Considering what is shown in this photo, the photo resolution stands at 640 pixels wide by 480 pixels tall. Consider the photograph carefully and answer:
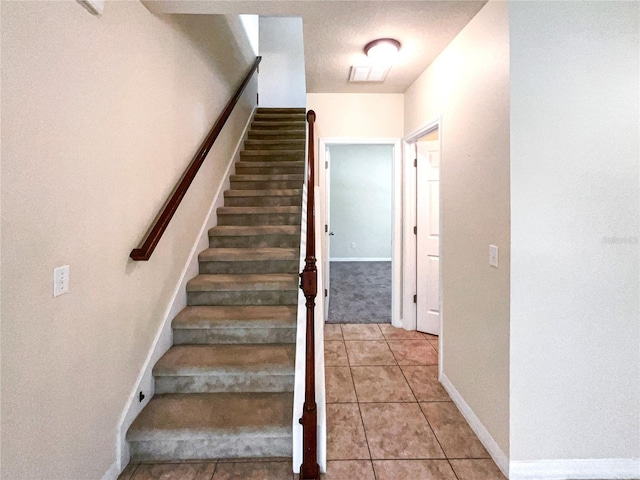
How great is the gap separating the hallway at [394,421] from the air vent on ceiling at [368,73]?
240 cm

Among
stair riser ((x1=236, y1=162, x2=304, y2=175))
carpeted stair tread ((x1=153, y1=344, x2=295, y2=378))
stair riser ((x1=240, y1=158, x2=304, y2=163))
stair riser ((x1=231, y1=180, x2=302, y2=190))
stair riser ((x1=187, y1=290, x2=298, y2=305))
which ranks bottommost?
Result: carpeted stair tread ((x1=153, y1=344, x2=295, y2=378))

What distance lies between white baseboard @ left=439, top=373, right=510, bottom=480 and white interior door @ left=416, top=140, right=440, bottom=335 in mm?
1009

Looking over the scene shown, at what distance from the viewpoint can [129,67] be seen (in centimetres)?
157

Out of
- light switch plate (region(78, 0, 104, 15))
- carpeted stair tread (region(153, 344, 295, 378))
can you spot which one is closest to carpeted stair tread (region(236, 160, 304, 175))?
carpeted stair tread (region(153, 344, 295, 378))

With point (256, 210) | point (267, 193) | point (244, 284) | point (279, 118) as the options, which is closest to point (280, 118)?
point (279, 118)

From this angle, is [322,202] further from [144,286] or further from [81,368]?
[81,368]

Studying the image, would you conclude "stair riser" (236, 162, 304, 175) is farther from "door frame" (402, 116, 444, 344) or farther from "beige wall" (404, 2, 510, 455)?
"beige wall" (404, 2, 510, 455)

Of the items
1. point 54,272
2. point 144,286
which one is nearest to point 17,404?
point 54,272

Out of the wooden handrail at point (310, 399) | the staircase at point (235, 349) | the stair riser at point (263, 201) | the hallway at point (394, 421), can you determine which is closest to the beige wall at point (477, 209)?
the hallway at point (394, 421)

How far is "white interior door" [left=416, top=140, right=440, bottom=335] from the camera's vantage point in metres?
3.11

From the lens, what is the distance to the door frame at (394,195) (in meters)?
3.22

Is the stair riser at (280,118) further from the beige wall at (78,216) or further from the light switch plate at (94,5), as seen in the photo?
the light switch plate at (94,5)

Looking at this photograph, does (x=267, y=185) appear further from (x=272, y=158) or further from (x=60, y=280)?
(x=60, y=280)

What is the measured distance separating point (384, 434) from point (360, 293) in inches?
114
